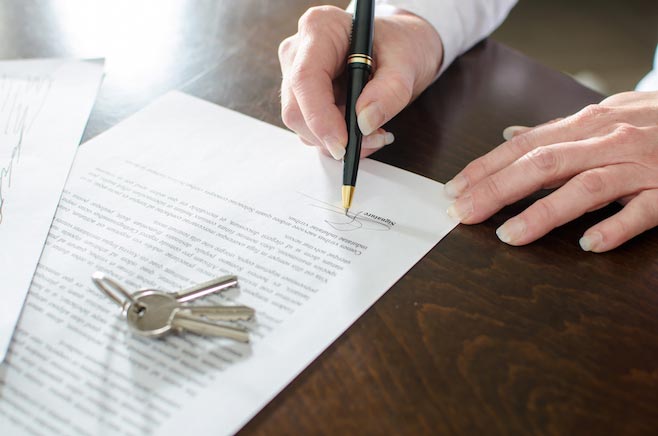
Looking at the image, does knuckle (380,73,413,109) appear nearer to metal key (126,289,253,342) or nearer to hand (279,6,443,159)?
hand (279,6,443,159)

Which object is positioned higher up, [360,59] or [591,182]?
[360,59]

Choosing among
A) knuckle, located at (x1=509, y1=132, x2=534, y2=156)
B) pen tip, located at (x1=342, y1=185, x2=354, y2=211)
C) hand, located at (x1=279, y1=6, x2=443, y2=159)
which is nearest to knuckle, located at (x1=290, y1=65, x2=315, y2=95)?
hand, located at (x1=279, y1=6, x2=443, y2=159)

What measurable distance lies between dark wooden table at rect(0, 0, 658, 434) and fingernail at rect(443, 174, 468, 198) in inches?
0.9

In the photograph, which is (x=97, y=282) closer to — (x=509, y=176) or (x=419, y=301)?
(x=419, y=301)

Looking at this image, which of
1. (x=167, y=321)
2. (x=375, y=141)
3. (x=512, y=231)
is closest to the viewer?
(x=167, y=321)

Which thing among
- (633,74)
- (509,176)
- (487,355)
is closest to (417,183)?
(509,176)

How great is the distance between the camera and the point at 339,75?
0.72 metres

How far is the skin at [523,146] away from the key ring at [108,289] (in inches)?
9.8

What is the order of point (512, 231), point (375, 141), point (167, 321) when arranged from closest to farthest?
1. point (167, 321)
2. point (512, 231)
3. point (375, 141)

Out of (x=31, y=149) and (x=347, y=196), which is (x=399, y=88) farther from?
(x=31, y=149)

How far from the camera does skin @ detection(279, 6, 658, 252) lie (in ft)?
1.88

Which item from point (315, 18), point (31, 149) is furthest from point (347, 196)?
point (31, 149)

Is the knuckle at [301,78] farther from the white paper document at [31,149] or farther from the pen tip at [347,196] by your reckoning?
the white paper document at [31,149]

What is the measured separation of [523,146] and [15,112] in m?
0.59
